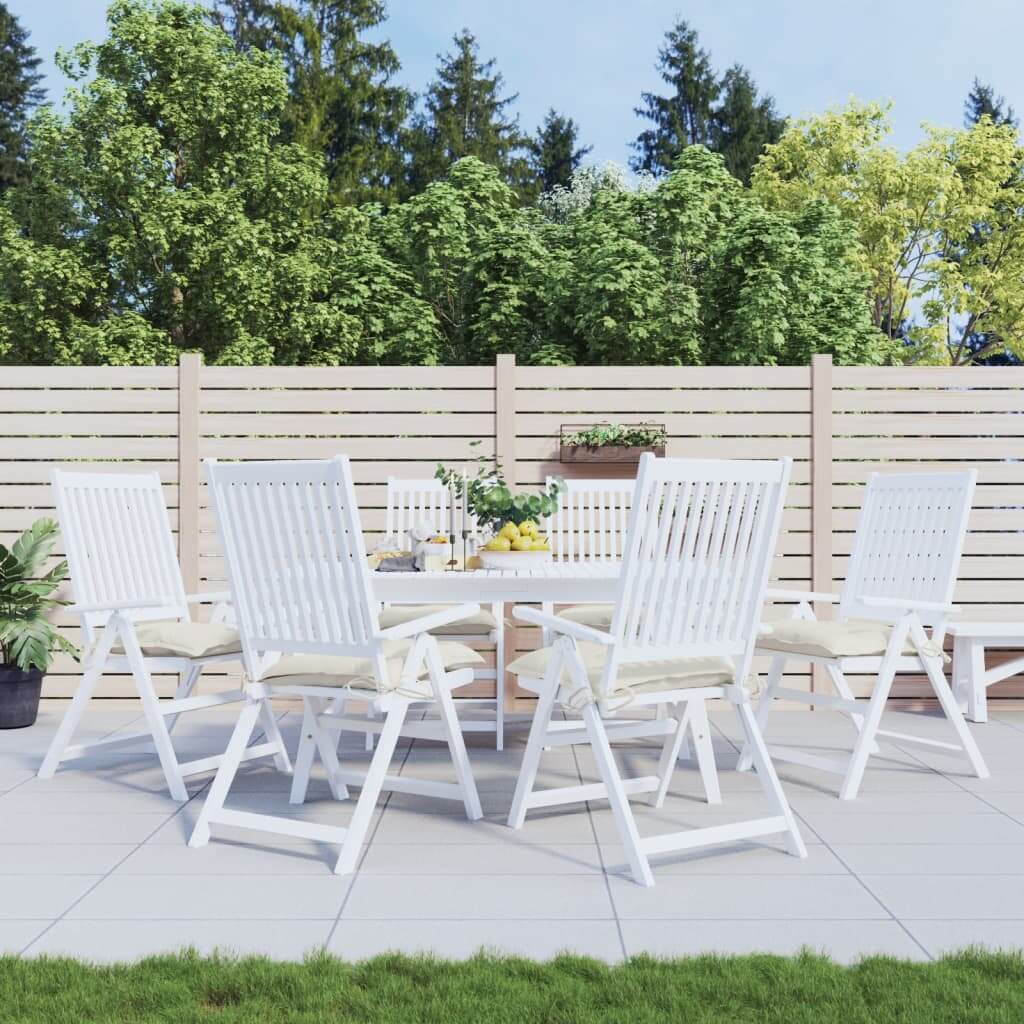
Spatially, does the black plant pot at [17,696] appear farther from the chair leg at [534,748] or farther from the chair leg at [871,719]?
the chair leg at [871,719]

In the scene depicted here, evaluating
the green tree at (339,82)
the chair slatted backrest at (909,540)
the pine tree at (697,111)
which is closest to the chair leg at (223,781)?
the chair slatted backrest at (909,540)

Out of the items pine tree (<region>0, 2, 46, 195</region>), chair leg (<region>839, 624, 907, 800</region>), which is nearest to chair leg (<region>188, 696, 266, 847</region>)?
chair leg (<region>839, 624, 907, 800</region>)

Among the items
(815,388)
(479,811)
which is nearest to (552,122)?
(815,388)

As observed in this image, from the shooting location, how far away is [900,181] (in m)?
19.4

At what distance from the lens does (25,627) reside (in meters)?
5.00

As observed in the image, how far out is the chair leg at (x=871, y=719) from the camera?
377 centimetres

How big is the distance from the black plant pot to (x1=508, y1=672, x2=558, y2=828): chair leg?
273 centimetres

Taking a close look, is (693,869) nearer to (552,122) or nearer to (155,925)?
(155,925)

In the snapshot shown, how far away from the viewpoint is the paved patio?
245 centimetres

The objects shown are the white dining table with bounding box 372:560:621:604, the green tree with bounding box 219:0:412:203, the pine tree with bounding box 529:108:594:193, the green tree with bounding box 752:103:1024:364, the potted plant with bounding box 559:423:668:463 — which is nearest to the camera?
the white dining table with bounding box 372:560:621:604

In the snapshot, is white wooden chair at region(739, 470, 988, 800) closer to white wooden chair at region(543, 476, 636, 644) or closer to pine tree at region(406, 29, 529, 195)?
white wooden chair at region(543, 476, 636, 644)

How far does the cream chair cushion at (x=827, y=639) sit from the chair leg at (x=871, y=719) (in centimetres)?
5

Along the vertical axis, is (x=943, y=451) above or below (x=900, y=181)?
below

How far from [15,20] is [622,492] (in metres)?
24.5
